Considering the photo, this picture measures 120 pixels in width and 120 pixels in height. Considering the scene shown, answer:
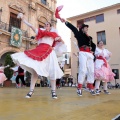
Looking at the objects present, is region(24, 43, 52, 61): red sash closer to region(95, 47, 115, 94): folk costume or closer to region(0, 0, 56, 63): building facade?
region(95, 47, 115, 94): folk costume

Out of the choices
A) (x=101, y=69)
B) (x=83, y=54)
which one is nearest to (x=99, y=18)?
(x=101, y=69)

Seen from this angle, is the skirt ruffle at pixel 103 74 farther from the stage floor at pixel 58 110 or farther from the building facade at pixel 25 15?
the building facade at pixel 25 15

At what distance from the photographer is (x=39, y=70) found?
3.29m

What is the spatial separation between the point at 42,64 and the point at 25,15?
15208 millimetres

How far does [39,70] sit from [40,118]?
6.16 feet

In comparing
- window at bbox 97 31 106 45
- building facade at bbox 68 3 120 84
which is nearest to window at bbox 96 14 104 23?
building facade at bbox 68 3 120 84

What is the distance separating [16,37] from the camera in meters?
15.5

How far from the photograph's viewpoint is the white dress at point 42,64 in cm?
325

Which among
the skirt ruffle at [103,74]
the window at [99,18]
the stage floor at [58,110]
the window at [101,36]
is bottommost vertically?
the stage floor at [58,110]

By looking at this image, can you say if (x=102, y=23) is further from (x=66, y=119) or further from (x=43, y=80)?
(x=66, y=119)

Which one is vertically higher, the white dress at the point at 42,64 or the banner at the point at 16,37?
the banner at the point at 16,37

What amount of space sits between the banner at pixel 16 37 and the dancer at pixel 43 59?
11992mm

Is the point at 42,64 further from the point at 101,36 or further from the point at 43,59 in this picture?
the point at 101,36

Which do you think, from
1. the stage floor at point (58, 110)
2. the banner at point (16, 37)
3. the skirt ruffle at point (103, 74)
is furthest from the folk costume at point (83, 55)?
the banner at point (16, 37)
